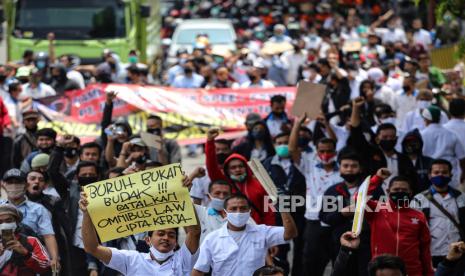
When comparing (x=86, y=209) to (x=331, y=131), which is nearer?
(x=86, y=209)

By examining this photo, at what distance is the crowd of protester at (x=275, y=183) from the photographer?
9172 mm

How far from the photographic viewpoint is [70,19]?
24.6 metres

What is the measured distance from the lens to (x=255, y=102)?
58.2 ft

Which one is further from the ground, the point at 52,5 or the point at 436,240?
the point at 52,5

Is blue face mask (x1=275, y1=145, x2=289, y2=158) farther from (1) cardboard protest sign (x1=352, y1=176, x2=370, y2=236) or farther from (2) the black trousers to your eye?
(1) cardboard protest sign (x1=352, y1=176, x2=370, y2=236)

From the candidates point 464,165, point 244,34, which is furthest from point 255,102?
point 244,34

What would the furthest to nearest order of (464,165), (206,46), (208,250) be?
1. (206,46)
2. (464,165)
3. (208,250)

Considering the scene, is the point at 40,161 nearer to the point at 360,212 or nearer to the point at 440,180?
the point at 440,180

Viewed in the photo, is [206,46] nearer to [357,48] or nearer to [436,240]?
[357,48]

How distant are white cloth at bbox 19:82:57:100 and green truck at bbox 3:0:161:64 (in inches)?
Result: 228

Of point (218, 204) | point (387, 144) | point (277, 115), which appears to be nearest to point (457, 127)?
point (387, 144)

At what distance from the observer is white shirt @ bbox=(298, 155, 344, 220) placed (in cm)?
1193

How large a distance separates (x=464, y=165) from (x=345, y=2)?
31826mm

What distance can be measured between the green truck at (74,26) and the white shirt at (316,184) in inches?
487
